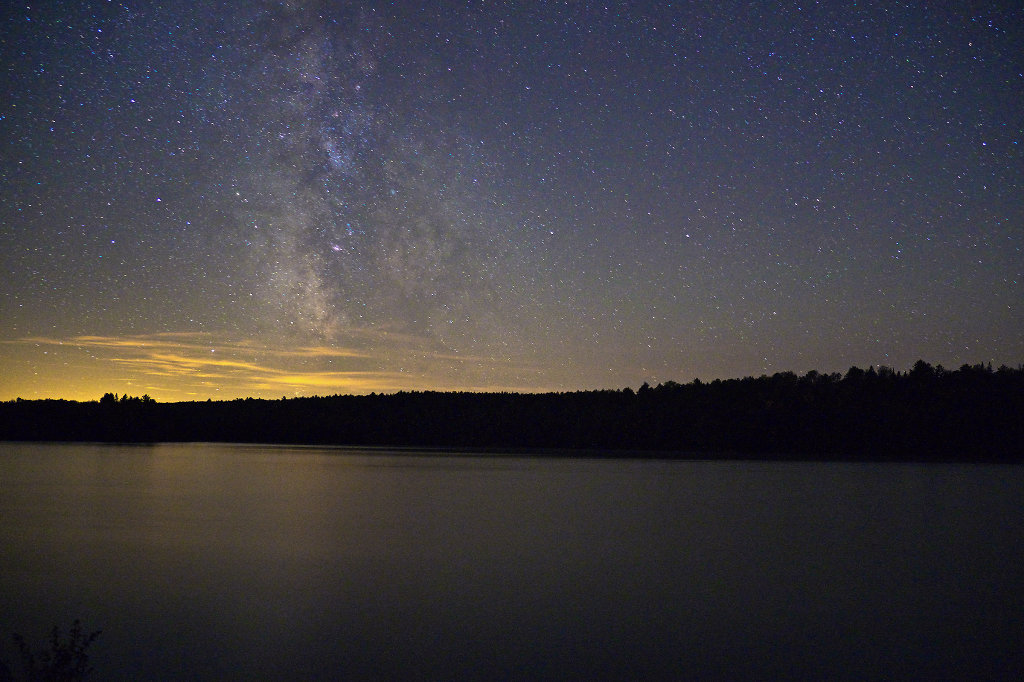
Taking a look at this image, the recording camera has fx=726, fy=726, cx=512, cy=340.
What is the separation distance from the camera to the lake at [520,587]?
11.1 metres

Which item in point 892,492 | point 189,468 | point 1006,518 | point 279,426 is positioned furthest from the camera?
point 279,426

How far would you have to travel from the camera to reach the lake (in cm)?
1107

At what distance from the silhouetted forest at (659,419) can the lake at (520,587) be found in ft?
242

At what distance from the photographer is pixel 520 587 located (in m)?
16.3

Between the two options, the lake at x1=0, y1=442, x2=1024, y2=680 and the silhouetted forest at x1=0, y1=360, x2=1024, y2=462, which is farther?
the silhouetted forest at x1=0, y1=360, x2=1024, y2=462

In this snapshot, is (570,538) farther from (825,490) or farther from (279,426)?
(279,426)

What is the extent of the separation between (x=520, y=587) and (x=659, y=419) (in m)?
110

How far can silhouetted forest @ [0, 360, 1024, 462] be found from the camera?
10025cm

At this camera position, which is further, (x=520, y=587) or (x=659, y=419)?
(x=659, y=419)

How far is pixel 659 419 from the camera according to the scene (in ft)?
403

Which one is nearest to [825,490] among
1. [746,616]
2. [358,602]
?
[746,616]

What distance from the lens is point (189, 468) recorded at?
64.7 meters

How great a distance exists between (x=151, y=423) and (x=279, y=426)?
35614 millimetres

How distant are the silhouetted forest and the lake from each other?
73.7m
